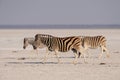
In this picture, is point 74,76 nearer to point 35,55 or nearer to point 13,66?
point 13,66

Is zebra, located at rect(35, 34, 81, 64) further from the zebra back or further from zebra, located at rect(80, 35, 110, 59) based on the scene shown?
the zebra back

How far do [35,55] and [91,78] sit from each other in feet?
38.0

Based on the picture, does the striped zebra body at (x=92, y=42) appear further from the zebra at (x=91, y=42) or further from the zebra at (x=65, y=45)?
the zebra at (x=65, y=45)

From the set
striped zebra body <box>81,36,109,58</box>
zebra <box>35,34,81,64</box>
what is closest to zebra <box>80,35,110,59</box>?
striped zebra body <box>81,36,109,58</box>

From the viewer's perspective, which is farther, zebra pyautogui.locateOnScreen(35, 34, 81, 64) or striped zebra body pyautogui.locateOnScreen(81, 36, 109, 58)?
striped zebra body pyautogui.locateOnScreen(81, 36, 109, 58)

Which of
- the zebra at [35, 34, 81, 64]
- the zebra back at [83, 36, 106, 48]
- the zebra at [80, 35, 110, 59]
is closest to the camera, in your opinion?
the zebra at [35, 34, 81, 64]

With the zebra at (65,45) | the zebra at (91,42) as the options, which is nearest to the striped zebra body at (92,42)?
the zebra at (91,42)

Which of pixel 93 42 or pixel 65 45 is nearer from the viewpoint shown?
pixel 65 45

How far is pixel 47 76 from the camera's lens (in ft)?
59.7

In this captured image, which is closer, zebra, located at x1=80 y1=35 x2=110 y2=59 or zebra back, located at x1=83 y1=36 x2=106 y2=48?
zebra, located at x1=80 y1=35 x2=110 y2=59

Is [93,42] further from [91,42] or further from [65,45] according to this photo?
[65,45]

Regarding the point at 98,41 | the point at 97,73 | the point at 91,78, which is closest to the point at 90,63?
the point at 98,41

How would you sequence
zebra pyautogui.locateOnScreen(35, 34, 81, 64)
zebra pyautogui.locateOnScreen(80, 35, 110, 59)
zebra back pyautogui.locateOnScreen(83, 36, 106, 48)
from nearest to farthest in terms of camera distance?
zebra pyautogui.locateOnScreen(35, 34, 81, 64) < zebra pyautogui.locateOnScreen(80, 35, 110, 59) < zebra back pyautogui.locateOnScreen(83, 36, 106, 48)

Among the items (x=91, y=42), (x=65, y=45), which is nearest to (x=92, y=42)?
(x=91, y=42)
